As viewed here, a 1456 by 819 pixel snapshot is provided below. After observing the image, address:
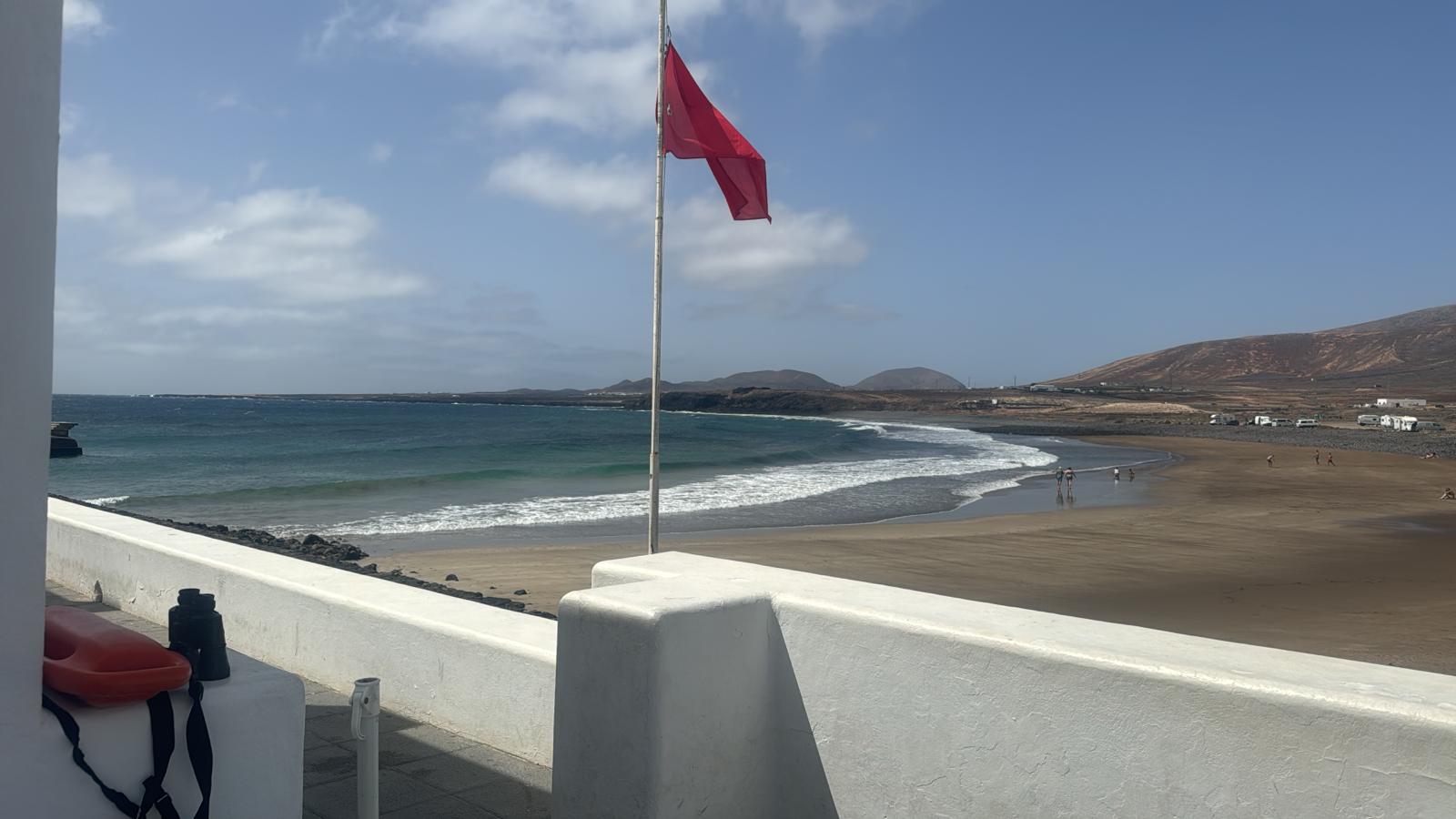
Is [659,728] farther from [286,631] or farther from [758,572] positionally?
[286,631]

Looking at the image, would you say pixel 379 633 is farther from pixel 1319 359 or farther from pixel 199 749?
pixel 1319 359

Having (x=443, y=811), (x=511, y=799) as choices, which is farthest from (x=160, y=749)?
(x=511, y=799)

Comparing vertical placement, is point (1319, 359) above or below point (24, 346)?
above

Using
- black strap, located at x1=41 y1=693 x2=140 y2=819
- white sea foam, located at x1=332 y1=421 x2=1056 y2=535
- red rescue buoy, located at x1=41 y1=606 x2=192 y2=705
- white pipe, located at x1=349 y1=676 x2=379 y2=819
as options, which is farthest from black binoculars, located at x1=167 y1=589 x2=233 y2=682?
white sea foam, located at x1=332 y1=421 x2=1056 y2=535

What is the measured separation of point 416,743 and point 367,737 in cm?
124

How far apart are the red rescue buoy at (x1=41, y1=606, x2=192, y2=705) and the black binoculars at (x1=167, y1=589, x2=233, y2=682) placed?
8 centimetres

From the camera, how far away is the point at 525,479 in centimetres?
3369

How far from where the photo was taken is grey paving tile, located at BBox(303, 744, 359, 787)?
3.73m

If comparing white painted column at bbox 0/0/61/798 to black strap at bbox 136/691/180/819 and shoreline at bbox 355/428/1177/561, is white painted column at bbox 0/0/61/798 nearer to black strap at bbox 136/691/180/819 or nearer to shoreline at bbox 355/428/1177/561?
black strap at bbox 136/691/180/819

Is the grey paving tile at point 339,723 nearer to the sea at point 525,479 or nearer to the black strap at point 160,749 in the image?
the black strap at point 160,749

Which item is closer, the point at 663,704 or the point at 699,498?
the point at 663,704

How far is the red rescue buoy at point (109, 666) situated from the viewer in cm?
220

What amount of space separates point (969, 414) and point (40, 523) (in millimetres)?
106050

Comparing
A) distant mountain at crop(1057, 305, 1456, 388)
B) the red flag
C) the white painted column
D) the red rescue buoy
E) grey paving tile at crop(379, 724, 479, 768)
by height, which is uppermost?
distant mountain at crop(1057, 305, 1456, 388)
